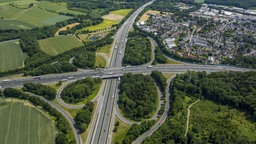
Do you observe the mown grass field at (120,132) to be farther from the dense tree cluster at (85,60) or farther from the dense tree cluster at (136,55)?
the dense tree cluster at (136,55)

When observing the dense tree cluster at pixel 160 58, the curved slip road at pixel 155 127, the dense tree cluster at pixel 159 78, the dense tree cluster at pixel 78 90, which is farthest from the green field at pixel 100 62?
the curved slip road at pixel 155 127

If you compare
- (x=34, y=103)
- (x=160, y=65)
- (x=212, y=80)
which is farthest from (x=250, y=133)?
(x=34, y=103)

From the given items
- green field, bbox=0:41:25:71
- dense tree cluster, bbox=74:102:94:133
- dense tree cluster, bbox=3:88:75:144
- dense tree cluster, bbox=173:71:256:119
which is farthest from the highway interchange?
green field, bbox=0:41:25:71

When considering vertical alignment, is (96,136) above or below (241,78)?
below

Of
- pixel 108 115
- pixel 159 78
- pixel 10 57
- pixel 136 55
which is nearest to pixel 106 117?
pixel 108 115

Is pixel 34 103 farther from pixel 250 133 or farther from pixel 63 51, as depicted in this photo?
pixel 250 133

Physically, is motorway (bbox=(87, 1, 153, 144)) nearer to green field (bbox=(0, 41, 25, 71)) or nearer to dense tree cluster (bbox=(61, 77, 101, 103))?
dense tree cluster (bbox=(61, 77, 101, 103))
